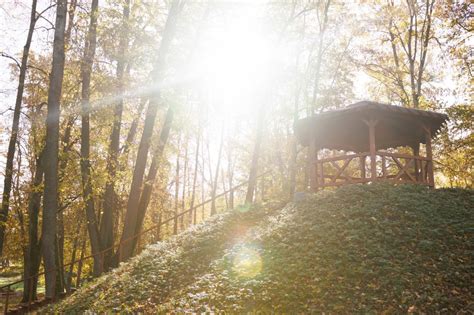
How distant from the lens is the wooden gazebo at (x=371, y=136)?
13820 mm

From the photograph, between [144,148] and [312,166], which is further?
[312,166]

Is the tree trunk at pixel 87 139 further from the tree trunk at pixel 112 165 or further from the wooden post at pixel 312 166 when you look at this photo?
the wooden post at pixel 312 166

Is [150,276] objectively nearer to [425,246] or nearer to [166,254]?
[166,254]

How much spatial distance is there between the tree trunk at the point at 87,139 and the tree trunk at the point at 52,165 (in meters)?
1.81

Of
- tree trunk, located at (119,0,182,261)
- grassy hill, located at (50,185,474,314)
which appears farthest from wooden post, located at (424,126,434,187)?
tree trunk, located at (119,0,182,261)

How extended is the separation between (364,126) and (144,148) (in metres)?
9.03

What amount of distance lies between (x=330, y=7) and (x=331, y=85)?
543cm

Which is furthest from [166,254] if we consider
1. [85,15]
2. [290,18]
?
[290,18]

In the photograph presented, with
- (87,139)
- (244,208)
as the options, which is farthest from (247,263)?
(87,139)

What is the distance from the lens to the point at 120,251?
43.2 feet

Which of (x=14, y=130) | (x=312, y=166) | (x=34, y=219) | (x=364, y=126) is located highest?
(x=364, y=126)

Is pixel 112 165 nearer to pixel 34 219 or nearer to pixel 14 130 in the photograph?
pixel 14 130

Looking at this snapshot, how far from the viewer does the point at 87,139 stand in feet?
46.5

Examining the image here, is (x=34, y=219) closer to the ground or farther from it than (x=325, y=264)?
farther from it
